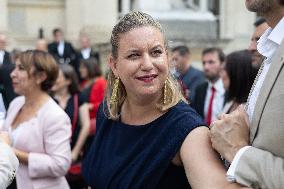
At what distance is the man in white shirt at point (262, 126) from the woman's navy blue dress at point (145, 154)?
0.24 metres

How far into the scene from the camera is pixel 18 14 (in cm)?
1477

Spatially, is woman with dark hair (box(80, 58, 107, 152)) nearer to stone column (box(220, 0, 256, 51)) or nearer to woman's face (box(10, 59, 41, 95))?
woman's face (box(10, 59, 41, 95))

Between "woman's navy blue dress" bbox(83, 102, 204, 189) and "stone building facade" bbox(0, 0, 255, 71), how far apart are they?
10.9 m

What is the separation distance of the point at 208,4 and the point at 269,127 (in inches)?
548

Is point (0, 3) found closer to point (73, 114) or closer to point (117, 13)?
point (117, 13)

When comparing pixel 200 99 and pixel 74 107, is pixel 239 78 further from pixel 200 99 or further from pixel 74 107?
pixel 74 107

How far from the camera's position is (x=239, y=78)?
4.98 m

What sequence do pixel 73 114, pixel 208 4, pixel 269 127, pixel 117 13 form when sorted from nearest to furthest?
pixel 269 127, pixel 73 114, pixel 117 13, pixel 208 4

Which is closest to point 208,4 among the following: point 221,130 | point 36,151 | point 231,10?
point 231,10

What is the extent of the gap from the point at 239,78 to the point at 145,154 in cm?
243

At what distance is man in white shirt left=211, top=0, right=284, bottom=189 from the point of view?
215 cm

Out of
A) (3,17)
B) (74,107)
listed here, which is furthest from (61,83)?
(3,17)

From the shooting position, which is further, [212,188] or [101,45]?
[101,45]

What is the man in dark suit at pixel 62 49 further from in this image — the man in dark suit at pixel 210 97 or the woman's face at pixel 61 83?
the man in dark suit at pixel 210 97
